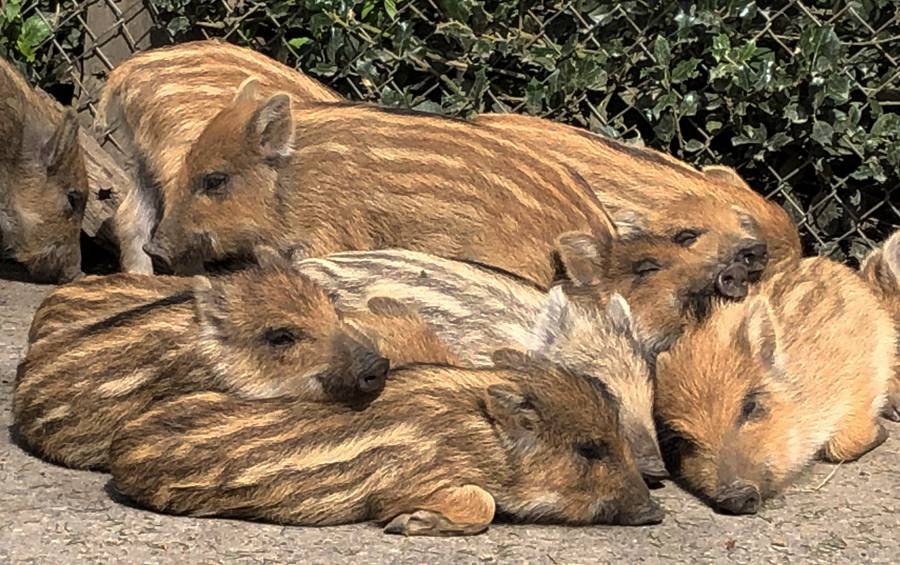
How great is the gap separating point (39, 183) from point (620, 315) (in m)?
2.97

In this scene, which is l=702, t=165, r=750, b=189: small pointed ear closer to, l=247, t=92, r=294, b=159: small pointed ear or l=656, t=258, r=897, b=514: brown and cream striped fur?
l=656, t=258, r=897, b=514: brown and cream striped fur

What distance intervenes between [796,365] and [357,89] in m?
2.45

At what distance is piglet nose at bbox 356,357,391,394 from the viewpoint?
368 centimetres

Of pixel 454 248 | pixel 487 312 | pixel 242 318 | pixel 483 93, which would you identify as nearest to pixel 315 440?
pixel 242 318

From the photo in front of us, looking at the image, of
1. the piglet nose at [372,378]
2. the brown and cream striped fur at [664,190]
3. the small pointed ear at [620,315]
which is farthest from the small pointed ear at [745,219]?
the piglet nose at [372,378]

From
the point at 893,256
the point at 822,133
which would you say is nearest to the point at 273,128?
the point at 822,133

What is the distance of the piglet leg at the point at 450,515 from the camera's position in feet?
11.5

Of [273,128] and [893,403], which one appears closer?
[893,403]

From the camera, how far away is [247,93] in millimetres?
5172

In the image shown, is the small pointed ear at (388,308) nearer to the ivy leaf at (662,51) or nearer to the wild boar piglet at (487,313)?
the wild boar piglet at (487,313)

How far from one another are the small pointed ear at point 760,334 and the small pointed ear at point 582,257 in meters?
0.50

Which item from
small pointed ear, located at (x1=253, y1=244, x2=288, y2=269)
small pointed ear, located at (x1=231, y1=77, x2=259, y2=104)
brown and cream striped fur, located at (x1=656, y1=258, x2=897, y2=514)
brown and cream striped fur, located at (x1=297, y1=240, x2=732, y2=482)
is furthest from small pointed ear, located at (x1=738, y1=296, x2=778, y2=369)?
small pointed ear, located at (x1=231, y1=77, x2=259, y2=104)

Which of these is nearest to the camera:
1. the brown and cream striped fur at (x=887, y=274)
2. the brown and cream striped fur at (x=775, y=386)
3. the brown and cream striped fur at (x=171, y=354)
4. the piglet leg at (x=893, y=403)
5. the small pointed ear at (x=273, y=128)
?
the brown and cream striped fur at (x=171, y=354)

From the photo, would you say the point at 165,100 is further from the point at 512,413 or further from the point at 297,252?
the point at 512,413
